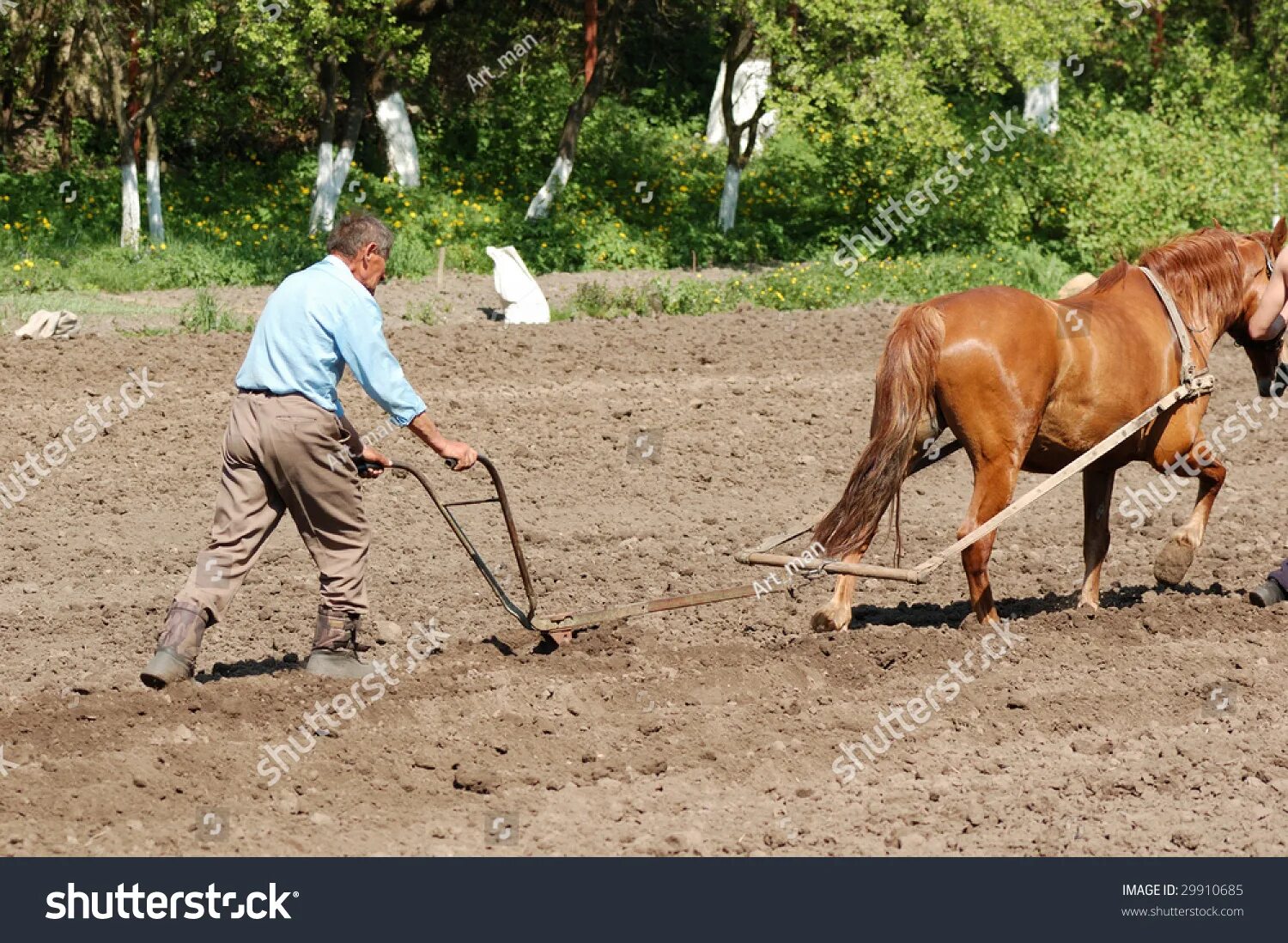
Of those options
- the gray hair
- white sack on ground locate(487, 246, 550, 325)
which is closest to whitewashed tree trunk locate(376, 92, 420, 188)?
white sack on ground locate(487, 246, 550, 325)

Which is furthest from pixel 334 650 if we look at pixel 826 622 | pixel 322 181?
pixel 322 181

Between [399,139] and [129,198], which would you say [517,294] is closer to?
[129,198]

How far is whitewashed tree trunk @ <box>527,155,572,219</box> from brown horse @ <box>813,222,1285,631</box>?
44.4ft

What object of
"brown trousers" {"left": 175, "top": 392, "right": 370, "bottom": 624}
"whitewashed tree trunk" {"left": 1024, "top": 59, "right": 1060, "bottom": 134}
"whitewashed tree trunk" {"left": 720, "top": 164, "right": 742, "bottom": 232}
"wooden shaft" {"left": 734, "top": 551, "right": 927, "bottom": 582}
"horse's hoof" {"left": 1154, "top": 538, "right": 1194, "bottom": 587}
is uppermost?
"whitewashed tree trunk" {"left": 1024, "top": 59, "right": 1060, "bottom": 134}

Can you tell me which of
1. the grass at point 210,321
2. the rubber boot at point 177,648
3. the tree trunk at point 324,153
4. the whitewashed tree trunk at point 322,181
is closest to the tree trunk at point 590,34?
the tree trunk at point 324,153

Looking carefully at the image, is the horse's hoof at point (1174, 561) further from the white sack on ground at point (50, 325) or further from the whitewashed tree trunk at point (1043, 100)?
the whitewashed tree trunk at point (1043, 100)

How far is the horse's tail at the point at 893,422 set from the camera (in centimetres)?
708

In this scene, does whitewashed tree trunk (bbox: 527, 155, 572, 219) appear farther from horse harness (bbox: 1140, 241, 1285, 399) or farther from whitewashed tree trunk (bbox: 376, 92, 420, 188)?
horse harness (bbox: 1140, 241, 1285, 399)

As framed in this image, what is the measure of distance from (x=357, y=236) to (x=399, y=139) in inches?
Result: 639

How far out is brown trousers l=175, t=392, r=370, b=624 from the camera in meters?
6.34

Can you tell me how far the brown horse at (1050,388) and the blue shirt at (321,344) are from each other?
2226 millimetres

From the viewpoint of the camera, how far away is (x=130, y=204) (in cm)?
1831
